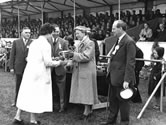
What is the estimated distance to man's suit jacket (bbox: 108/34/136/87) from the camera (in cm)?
351

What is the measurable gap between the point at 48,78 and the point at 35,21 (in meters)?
15.3

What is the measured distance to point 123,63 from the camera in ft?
12.0

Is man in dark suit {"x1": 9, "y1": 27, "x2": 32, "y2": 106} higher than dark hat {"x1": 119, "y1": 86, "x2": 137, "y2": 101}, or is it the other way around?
man in dark suit {"x1": 9, "y1": 27, "x2": 32, "y2": 106}

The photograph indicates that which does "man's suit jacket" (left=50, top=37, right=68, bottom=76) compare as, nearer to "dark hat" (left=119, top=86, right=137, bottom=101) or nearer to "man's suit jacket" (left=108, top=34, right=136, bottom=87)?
"man's suit jacket" (left=108, top=34, right=136, bottom=87)

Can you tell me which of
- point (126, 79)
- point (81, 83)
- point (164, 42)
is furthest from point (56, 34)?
point (164, 42)

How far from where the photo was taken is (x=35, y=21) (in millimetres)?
18531

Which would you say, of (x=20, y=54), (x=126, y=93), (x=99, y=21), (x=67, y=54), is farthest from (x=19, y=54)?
(x=99, y=21)

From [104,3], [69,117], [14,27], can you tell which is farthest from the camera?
[14,27]

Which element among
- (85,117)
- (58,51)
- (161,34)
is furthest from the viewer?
(161,34)

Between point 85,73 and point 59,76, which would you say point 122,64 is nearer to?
point 85,73

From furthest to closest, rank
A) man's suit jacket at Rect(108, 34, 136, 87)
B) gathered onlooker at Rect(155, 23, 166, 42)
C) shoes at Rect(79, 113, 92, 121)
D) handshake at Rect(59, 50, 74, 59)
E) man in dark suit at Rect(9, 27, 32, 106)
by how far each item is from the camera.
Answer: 1. gathered onlooker at Rect(155, 23, 166, 42)
2. man in dark suit at Rect(9, 27, 32, 106)
3. shoes at Rect(79, 113, 92, 121)
4. handshake at Rect(59, 50, 74, 59)
5. man's suit jacket at Rect(108, 34, 136, 87)

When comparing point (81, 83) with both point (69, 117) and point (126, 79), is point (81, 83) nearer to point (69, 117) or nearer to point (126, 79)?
point (69, 117)

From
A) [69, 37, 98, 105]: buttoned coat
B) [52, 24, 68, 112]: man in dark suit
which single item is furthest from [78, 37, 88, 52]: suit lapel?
[52, 24, 68, 112]: man in dark suit

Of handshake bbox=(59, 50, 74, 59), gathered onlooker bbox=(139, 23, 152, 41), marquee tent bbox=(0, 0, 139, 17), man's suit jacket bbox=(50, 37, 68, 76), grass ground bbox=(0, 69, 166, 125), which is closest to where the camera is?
handshake bbox=(59, 50, 74, 59)
